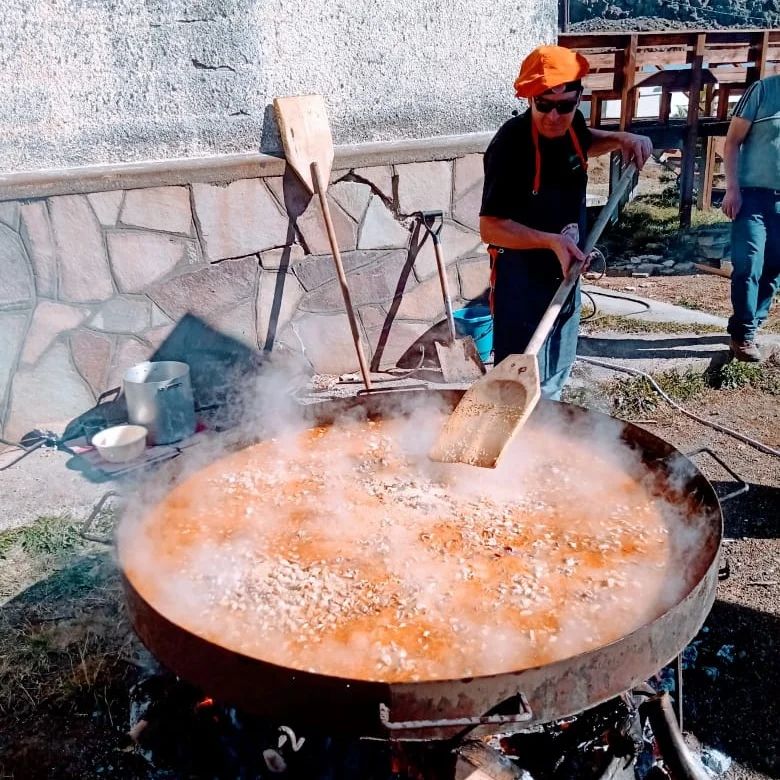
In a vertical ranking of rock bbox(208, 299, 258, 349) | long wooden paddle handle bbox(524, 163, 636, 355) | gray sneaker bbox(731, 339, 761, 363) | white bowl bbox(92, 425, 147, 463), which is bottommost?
gray sneaker bbox(731, 339, 761, 363)

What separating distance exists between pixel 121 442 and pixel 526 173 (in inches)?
119

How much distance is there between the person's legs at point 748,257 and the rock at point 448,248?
6.56 ft

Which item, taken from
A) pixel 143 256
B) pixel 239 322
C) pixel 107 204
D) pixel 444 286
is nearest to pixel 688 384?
pixel 444 286

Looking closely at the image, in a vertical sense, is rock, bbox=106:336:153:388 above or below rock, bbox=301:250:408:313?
below

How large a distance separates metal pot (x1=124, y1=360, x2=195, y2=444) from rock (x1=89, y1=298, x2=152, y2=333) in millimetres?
310

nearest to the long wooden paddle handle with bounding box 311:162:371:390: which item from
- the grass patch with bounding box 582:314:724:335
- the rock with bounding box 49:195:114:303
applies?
the rock with bounding box 49:195:114:303

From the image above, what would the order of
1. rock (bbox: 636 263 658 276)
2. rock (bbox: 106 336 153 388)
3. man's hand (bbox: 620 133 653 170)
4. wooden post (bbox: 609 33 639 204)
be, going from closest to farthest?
man's hand (bbox: 620 133 653 170) < rock (bbox: 106 336 153 388) < rock (bbox: 636 263 658 276) < wooden post (bbox: 609 33 639 204)

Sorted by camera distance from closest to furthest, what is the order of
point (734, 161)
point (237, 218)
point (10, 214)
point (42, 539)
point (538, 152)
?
point (538, 152)
point (42, 539)
point (10, 214)
point (237, 218)
point (734, 161)

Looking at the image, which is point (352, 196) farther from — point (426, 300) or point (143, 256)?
point (143, 256)

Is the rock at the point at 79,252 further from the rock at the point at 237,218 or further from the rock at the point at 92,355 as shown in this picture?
the rock at the point at 237,218

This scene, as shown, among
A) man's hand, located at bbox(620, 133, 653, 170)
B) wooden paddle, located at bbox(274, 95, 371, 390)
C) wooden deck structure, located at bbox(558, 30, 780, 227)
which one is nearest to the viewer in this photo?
man's hand, located at bbox(620, 133, 653, 170)

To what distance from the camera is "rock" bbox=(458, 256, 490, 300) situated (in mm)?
6125

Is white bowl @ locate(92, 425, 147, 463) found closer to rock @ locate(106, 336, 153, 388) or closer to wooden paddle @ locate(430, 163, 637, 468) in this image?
rock @ locate(106, 336, 153, 388)

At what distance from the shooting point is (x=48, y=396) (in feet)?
16.8
